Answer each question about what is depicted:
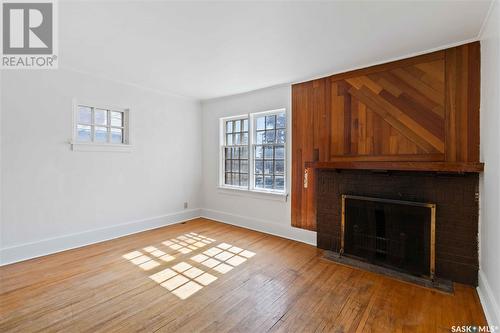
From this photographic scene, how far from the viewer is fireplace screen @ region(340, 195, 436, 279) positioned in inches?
105

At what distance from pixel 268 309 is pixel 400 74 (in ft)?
10.2

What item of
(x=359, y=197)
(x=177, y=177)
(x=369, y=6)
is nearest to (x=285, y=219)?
(x=359, y=197)

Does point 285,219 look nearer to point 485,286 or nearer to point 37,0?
point 485,286

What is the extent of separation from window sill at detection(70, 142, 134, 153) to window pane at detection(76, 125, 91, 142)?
13 cm

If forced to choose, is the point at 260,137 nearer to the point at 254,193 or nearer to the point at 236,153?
the point at 236,153

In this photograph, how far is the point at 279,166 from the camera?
166 inches

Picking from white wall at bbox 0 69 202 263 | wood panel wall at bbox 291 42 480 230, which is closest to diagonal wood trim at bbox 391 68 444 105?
wood panel wall at bbox 291 42 480 230

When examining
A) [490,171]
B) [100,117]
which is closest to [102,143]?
[100,117]

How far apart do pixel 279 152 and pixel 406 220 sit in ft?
7.03

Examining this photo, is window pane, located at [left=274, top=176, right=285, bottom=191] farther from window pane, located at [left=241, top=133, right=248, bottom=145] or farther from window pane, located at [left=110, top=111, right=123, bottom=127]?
window pane, located at [left=110, top=111, right=123, bottom=127]

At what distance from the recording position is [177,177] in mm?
4883

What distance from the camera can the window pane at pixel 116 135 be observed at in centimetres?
399

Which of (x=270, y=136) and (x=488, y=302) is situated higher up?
(x=270, y=136)

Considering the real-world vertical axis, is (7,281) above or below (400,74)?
below
